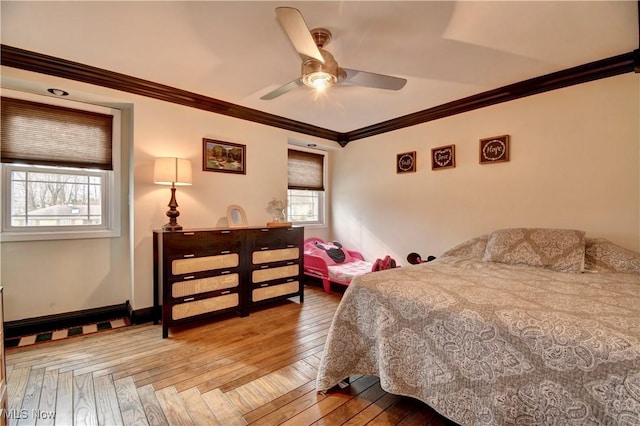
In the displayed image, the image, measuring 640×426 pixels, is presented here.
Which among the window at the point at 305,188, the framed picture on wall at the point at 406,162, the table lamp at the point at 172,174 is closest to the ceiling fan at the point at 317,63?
the table lamp at the point at 172,174

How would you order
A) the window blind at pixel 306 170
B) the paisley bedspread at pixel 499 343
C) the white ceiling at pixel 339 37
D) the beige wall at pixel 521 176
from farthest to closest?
the window blind at pixel 306 170 → the beige wall at pixel 521 176 → the white ceiling at pixel 339 37 → the paisley bedspread at pixel 499 343

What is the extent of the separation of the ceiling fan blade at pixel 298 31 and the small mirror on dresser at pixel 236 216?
2146 mm

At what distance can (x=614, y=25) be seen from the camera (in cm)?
195

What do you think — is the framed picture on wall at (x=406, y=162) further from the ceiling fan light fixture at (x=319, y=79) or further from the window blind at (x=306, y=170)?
the ceiling fan light fixture at (x=319, y=79)

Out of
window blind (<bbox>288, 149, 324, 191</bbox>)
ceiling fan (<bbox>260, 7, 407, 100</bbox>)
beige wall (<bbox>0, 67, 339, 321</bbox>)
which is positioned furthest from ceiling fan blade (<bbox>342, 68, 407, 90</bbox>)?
window blind (<bbox>288, 149, 324, 191</bbox>)

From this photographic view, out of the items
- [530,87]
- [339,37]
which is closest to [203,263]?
[339,37]

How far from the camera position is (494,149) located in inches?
123

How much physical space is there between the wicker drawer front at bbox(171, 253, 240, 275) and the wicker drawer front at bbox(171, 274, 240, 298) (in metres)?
0.11

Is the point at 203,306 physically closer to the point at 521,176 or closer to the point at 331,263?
the point at 331,263

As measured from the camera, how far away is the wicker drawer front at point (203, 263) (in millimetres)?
2707

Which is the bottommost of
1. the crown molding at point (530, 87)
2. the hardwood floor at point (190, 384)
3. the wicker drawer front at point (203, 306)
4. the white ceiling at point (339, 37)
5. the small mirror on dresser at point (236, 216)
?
the hardwood floor at point (190, 384)

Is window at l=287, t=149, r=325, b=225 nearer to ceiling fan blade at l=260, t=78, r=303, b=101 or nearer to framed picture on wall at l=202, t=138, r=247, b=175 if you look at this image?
framed picture on wall at l=202, t=138, r=247, b=175

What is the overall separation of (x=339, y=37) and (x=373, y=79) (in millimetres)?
390

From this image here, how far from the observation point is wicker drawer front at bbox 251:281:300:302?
10.6 ft
